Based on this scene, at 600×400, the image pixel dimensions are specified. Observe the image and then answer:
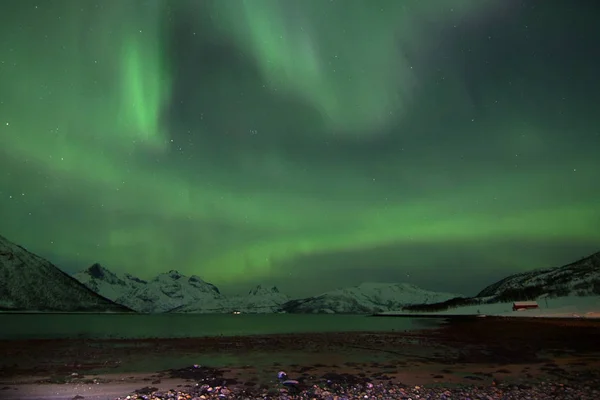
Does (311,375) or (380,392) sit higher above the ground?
(380,392)

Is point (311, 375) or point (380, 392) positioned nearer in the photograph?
point (380, 392)

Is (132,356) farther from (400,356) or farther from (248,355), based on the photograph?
(400,356)

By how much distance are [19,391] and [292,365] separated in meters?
16.9

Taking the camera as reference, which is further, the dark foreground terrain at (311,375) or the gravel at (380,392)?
the dark foreground terrain at (311,375)

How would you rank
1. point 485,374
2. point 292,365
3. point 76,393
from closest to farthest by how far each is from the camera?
point 76,393 < point 485,374 < point 292,365

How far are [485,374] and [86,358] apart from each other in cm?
3161

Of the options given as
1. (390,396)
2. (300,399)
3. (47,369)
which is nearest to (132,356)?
(47,369)

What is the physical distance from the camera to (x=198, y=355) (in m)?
38.8

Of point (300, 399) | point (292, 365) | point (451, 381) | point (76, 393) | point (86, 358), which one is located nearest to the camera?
point (300, 399)

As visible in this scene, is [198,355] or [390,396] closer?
[390,396]

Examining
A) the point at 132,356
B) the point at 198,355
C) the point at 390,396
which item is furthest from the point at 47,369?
the point at 390,396

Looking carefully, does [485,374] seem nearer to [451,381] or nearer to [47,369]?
[451,381]

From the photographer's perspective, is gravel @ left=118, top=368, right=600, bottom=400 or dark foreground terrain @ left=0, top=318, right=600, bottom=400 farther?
dark foreground terrain @ left=0, top=318, right=600, bottom=400

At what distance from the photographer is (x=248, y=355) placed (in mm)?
38406
